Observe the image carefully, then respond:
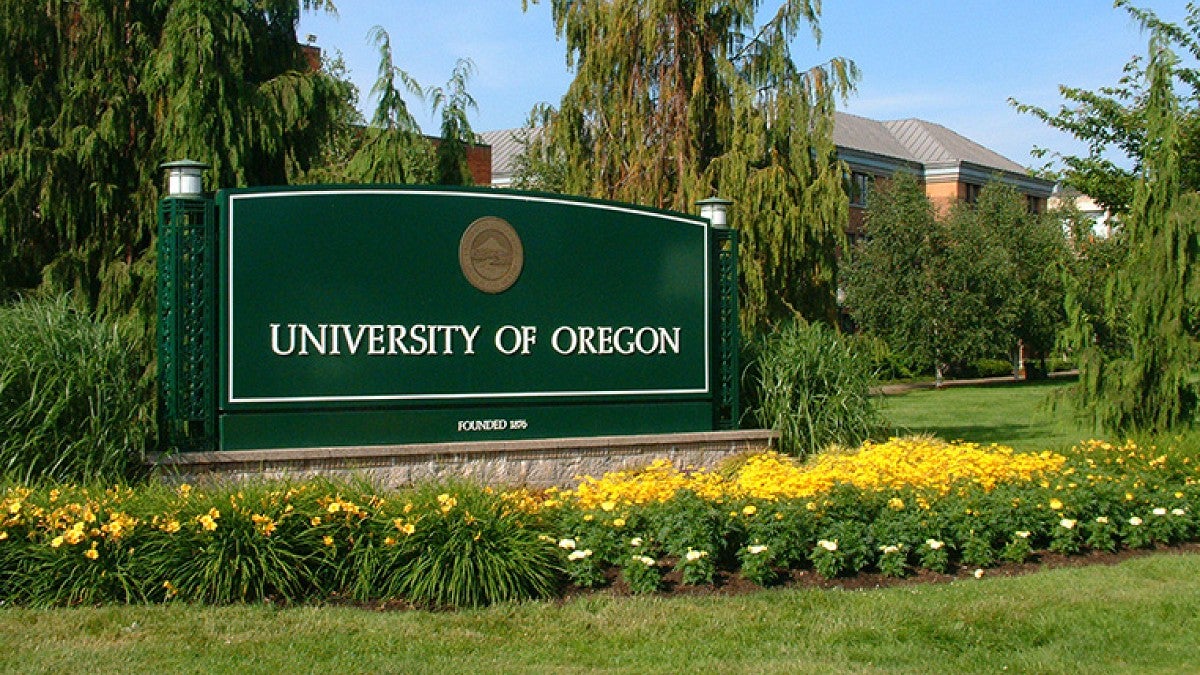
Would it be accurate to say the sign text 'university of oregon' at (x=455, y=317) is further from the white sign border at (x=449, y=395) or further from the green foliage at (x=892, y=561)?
the green foliage at (x=892, y=561)

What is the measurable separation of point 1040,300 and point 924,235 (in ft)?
17.0

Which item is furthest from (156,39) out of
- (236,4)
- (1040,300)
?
(1040,300)

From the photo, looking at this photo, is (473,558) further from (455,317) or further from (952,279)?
(952,279)

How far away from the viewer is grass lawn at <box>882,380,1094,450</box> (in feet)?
61.5

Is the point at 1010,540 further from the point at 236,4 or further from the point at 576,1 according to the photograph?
the point at 576,1

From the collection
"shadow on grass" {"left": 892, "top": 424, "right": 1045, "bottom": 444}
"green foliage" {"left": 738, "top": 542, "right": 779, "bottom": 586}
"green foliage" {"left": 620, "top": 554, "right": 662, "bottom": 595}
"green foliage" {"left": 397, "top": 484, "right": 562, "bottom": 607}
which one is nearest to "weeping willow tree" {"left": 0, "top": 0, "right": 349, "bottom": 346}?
"green foliage" {"left": 397, "top": 484, "right": 562, "bottom": 607}

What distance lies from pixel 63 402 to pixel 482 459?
334 cm

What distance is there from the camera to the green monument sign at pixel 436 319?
982cm

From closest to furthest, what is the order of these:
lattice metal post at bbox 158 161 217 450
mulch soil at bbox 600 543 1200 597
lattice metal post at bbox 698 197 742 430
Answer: mulch soil at bbox 600 543 1200 597 → lattice metal post at bbox 158 161 217 450 → lattice metal post at bbox 698 197 742 430

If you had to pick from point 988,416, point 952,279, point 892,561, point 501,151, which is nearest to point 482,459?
point 892,561

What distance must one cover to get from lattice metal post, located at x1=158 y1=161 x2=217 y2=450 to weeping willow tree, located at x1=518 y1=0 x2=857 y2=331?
338 inches

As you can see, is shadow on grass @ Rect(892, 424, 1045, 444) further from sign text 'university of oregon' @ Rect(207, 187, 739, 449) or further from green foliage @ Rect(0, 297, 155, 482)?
green foliage @ Rect(0, 297, 155, 482)

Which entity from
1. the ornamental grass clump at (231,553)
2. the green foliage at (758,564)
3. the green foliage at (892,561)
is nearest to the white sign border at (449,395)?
the ornamental grass clump at (231,553)

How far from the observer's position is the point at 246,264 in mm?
9875
